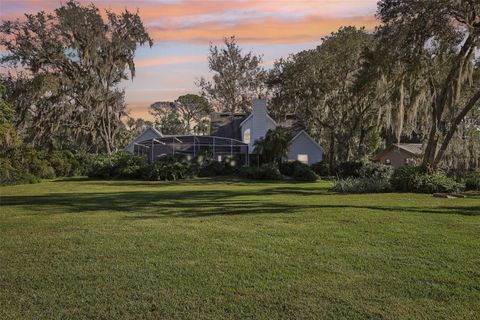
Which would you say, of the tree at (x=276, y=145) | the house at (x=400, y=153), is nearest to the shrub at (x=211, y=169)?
the tree at (x=276, y=145)

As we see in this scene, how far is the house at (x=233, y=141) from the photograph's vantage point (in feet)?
125

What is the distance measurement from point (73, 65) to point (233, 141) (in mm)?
13699

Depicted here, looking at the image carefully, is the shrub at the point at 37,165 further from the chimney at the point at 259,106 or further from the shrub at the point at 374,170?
the shrub at the point at 374,170

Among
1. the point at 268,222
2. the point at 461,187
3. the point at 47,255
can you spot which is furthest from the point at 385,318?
the point at 461,187

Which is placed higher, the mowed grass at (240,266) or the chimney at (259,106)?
the chimney at (259,106)

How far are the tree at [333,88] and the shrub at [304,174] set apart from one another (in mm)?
4390

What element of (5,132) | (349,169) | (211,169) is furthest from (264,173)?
(5,132)

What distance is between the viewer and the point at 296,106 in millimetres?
38344

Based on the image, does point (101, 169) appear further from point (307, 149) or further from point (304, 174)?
point (307, 149)

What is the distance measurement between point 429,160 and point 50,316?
16950 millimetres

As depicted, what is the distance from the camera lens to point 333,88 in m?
34.5

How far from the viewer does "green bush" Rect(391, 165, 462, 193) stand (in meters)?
17.2

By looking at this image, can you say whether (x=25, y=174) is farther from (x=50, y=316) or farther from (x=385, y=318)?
(x=385, y=318)

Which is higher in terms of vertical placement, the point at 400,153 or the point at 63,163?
the point at 400,153
